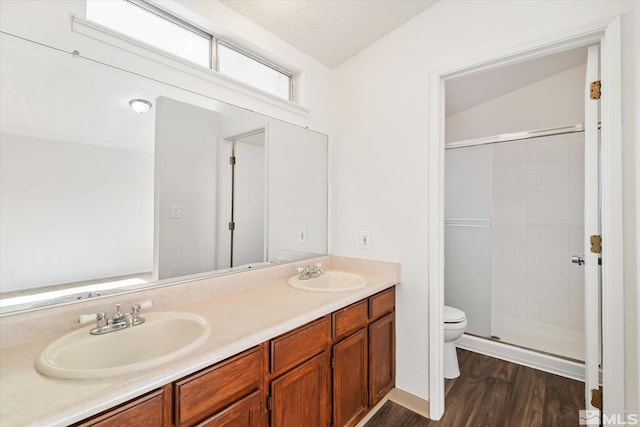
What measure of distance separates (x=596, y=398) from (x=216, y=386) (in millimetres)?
1758

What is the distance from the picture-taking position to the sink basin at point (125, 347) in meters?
0.79

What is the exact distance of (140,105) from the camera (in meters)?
1.30

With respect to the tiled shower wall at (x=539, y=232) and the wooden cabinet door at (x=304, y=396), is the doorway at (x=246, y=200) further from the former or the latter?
the tiled shower wall at (x=539, y=232)

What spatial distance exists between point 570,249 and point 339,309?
249cm

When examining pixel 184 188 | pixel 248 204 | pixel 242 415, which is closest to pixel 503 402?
pixel 242 415

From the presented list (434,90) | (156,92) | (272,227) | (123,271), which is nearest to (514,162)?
(434,90)

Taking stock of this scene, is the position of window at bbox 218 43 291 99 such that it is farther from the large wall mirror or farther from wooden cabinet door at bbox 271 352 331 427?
wooden cabinet door at bbox 271 352 331 427

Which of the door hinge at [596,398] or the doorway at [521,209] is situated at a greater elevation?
the doorway at [521,209]

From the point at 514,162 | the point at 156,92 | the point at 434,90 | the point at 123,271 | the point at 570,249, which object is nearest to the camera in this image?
the point at 123,271

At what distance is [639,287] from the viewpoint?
117 cm

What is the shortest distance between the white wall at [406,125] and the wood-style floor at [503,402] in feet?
0.64

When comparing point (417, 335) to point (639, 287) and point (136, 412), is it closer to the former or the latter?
point (639, 287)

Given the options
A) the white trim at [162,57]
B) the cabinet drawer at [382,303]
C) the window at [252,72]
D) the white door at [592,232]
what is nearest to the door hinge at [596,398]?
the white door at [592,232]

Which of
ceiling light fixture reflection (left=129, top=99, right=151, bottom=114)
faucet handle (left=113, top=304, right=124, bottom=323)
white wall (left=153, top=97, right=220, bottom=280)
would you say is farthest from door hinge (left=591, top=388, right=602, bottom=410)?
ceiling light fixture reflection (left=129, top=99, right=151, bottom=114)
